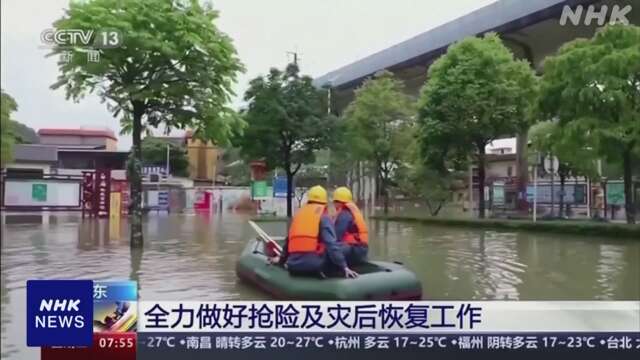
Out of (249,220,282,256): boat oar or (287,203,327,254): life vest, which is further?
(249,220,282,256): boat oar

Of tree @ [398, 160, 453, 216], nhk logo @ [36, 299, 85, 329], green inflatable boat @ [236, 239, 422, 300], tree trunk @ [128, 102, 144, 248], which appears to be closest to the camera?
nhk logo @ [36, 299, 85, 329]

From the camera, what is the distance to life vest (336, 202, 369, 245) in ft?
7.08

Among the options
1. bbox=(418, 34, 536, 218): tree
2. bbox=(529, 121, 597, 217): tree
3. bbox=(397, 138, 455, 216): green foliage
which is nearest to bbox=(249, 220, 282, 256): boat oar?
bbox=(397, 138, 455, 216): green foliage

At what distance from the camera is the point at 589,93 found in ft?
8.34

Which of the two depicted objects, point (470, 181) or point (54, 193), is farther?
point (470, 181)

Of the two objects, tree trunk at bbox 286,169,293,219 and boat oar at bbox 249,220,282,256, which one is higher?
tree trunk at bbox 286,169,293,219

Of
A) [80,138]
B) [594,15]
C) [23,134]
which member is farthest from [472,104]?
[23,134]

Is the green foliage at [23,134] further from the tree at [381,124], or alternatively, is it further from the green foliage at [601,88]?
the green foliage at [601,88]

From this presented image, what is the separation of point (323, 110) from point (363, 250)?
0.47 m

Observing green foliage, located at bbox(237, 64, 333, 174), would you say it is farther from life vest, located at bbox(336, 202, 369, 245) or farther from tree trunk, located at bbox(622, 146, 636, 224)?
tree trunk, located at bbox(622, 146, 636, 224)

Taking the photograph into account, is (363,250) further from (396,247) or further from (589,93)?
(589,93)

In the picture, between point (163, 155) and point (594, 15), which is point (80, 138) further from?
point (594, 15)

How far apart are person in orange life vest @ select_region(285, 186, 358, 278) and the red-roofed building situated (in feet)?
2.12

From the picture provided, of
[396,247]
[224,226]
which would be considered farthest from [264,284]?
[396,247]
